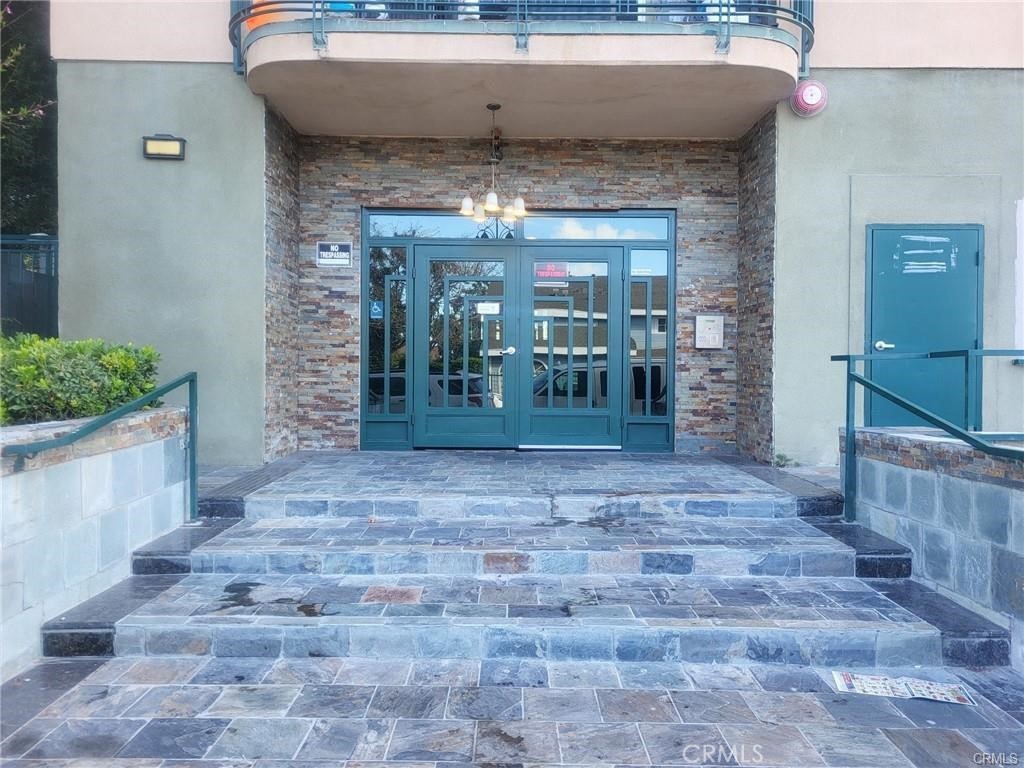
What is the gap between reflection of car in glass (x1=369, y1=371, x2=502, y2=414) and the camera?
7.55 meters

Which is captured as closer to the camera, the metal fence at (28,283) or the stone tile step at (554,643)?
the stone tile step at (554,643)

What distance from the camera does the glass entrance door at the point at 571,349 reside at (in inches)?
297

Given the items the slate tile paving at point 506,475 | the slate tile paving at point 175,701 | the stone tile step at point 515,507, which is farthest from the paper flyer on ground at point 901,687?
the slate tile paving at point 175,701

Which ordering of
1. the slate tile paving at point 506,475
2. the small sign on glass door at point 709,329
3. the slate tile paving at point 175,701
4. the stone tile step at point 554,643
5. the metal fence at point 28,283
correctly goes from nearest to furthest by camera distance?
the slate tile paving at point 175,701, the stone tile step at point 554,643, the slate tile paving at point 506,475, the metal fence at point 28,283, the small sign on glass door at point 709,329

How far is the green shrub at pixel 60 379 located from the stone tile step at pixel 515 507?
1.26 meters

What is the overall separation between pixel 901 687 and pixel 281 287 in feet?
20.0

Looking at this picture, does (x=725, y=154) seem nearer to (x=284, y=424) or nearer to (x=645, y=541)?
(x=645, y=541)

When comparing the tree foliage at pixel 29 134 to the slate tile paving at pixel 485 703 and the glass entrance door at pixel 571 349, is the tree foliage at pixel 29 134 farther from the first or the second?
the slate tile paving at pixel 485 703

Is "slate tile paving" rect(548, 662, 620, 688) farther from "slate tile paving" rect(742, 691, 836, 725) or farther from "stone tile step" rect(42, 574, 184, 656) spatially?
"stone tile step" rect(42, 574, 184, 656)

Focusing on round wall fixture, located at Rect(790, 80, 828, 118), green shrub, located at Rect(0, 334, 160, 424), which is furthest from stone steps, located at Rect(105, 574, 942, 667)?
round wall fixture, located at Rect(790, 80, 828, 118)

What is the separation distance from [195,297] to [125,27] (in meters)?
2.63

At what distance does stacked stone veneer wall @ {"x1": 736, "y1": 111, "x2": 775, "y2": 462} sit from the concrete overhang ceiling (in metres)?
0.40

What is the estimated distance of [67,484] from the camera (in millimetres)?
3566

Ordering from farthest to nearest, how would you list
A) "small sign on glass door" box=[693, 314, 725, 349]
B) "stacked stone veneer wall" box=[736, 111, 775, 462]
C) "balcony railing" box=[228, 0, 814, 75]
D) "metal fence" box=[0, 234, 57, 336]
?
"small sign on glass door" box=[693, 314, 725, 349] → "metal fence" box=[0, 234, 57, 336] → "stacked stone veneer wall" box=[736, 111, 775, 462] → "balcony railing" box=[228, 0, 814, 75]
